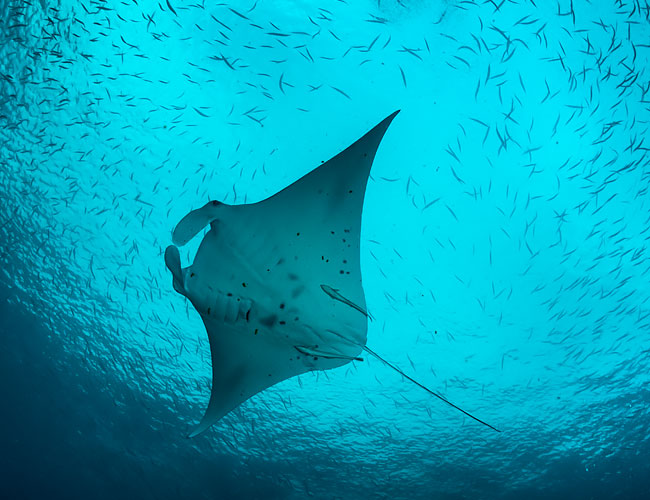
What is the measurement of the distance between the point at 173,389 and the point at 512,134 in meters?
11.8

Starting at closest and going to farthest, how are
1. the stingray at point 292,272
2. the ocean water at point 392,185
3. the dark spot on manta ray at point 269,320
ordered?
the stingray at point 292,272 → the dark spot on manta ray at point 269,320 → the ocean water at point 392,185

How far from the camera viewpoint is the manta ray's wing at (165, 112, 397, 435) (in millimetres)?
3238

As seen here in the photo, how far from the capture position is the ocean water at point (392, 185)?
613cm

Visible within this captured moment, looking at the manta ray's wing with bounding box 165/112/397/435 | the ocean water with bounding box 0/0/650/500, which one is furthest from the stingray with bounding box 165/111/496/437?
the ocean water with bounding box 0/0/650/500

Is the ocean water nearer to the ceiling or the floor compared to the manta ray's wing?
nearer to the ceiling

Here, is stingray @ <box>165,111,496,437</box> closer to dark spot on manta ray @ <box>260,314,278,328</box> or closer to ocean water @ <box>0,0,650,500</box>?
dark spot on manta ray @ <box>260,314,278,328</box>

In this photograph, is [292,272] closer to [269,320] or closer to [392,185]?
[269,320]

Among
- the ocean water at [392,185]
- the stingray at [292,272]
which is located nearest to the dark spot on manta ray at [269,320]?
the stingray at [292,272]

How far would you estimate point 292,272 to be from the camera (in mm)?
3365

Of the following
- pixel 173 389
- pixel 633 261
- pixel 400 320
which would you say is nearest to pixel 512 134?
pixel 633 261

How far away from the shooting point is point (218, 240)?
3.23 meters

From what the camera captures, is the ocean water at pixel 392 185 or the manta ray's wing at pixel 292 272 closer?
the manta ray's wing at pixel 292 272

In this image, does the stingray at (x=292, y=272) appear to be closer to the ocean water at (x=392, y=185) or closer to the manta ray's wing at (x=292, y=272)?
the manta ray's wing at (x=292, y=272)

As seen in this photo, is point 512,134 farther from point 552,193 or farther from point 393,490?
point 393,490
